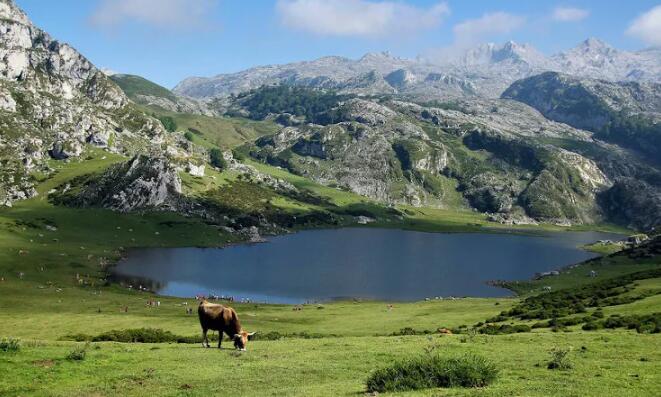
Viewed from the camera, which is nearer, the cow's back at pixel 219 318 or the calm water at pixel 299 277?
the cow's back at pixel 219 318

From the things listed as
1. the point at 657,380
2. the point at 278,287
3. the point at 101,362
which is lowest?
the point at 278,287

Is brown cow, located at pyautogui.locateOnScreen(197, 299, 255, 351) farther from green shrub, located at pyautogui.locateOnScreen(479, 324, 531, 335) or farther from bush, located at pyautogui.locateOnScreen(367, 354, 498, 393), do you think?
green shrub, located at pyautogui.locateOnScreen(479, 324, 531, 335)

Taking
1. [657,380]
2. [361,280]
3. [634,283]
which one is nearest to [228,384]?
[657,380]

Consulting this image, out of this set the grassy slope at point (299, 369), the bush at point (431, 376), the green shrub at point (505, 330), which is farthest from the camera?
the green shrub at point (505, 330)

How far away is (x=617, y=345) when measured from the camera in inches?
1435

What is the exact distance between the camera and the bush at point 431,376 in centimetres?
2488

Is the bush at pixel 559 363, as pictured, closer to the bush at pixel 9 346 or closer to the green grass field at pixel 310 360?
the green grass field at pixel 310 360

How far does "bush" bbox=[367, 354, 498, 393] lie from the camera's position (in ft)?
81.6

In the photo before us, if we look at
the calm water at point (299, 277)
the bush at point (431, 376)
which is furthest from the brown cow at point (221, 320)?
the calm water at point (299, 277)

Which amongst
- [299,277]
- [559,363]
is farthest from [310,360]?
[299,277]

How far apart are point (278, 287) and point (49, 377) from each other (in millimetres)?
123194

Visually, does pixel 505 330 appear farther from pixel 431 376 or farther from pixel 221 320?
pixel 431 376

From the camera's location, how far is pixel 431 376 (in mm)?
25438

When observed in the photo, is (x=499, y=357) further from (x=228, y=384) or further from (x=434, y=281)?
(x=434, y=281)
